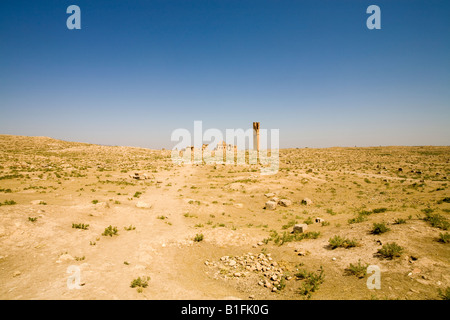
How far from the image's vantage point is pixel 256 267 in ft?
27.0

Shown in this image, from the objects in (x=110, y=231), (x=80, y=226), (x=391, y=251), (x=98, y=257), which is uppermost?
(x=391, y=251)

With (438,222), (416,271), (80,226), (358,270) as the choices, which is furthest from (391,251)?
(80,226)

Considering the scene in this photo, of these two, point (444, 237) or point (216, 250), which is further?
point (216, 250)

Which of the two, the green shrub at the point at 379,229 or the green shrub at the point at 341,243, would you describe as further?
the green shrub at the point at 379,229

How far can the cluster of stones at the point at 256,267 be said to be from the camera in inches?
290

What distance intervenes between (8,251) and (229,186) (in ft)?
59.6

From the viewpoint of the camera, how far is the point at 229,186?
2372 centimetres

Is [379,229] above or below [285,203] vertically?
above

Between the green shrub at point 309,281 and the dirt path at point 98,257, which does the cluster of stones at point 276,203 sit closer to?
the dirt path at point 98,257

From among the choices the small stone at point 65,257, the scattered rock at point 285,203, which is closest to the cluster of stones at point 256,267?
the small stone at point 65,257

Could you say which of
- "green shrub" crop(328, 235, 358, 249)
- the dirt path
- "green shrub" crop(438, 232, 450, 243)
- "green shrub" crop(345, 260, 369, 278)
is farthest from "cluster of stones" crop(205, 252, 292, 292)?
"green shrub" crop(438, 232, 450, 243)

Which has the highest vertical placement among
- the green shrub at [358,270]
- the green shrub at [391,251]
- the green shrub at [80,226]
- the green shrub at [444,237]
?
the green shrub at [444,237]

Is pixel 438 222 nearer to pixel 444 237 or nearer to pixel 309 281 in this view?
pixel 444 237

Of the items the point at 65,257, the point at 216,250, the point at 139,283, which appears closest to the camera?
the point at 139,283
